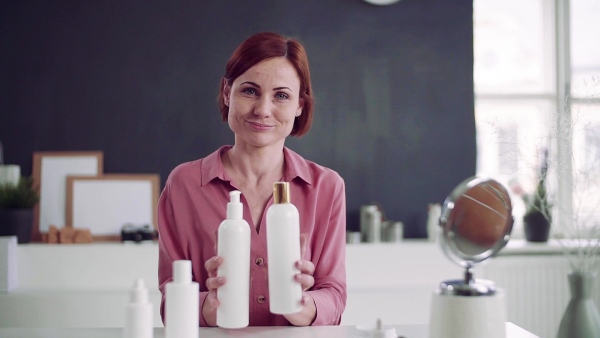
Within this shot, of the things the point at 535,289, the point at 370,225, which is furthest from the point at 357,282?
the point at 535,289

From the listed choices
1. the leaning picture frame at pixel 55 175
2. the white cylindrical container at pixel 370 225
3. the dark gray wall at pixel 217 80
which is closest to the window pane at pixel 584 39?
the dark gray wall at pixel 217 80

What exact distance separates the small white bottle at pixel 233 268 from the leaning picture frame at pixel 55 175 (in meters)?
2.36

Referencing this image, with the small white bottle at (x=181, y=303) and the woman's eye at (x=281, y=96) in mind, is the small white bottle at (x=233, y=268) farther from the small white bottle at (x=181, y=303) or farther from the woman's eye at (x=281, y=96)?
the woman's eye at (x=281, y=96)

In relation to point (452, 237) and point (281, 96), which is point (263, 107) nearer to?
point (281, 96)

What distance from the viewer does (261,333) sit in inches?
49.3

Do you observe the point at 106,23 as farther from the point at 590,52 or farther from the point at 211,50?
the point at 590,52

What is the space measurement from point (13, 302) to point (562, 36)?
356 cm

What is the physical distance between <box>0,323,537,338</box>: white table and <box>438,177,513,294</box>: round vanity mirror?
1.10ft

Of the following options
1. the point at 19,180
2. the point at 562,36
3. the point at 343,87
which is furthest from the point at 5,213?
the point at 562,36

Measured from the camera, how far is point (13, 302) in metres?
2.77

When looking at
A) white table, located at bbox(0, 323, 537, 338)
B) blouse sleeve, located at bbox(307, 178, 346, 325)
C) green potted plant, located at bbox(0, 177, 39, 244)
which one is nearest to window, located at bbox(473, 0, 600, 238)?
blouse sleeve, located at bbox(307, 178, 346, 325)

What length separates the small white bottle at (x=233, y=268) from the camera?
1.08 metres

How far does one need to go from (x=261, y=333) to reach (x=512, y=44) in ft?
10.4

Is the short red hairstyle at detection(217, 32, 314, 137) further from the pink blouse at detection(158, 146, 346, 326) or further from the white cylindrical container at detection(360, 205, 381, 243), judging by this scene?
the white cylindrical container at detection(360, 205, 381, 243)
